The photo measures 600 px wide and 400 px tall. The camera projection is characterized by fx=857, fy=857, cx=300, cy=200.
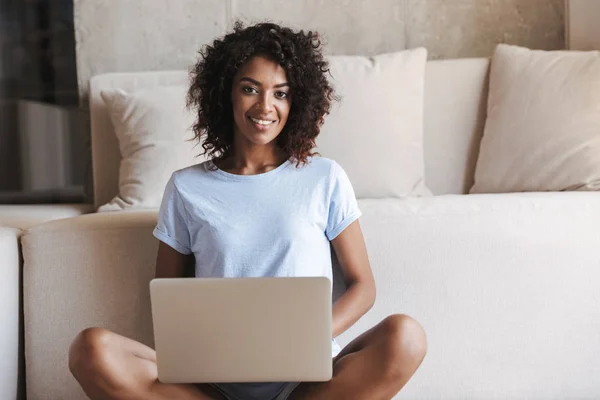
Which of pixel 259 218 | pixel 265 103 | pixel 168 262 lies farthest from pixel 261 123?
pixel 168 262

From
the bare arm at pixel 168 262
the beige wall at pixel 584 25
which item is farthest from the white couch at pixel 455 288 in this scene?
the beige wall at pixel 584 25

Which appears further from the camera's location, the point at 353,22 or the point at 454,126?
the point at 353,22

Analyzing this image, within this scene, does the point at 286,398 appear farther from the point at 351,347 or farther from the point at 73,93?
the point at 73,93

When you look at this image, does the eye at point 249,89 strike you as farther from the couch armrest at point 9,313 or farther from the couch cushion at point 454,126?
the couch cushion at point 454,126

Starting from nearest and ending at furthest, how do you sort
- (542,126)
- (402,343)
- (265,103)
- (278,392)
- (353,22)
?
1. (402,343)
2. (278,392)
3. (265,103)
4. (542,126)
5. (353,22)

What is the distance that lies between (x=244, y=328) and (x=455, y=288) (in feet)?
2.00

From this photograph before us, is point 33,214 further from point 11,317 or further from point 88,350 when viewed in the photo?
point 88,350

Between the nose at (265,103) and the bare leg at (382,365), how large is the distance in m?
0.47

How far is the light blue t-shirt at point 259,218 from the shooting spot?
62.7 inches

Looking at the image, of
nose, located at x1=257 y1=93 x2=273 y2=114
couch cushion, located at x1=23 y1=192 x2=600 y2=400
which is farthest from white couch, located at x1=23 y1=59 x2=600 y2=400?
nose, located at x1=257 y1=93 x2=273 y2=114

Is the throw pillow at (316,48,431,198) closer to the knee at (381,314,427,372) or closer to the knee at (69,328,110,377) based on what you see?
the knee at (381,314,427,372)

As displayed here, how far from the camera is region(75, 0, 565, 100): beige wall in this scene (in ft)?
8.35

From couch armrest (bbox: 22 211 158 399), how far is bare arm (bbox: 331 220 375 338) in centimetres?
40

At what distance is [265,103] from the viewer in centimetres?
162
